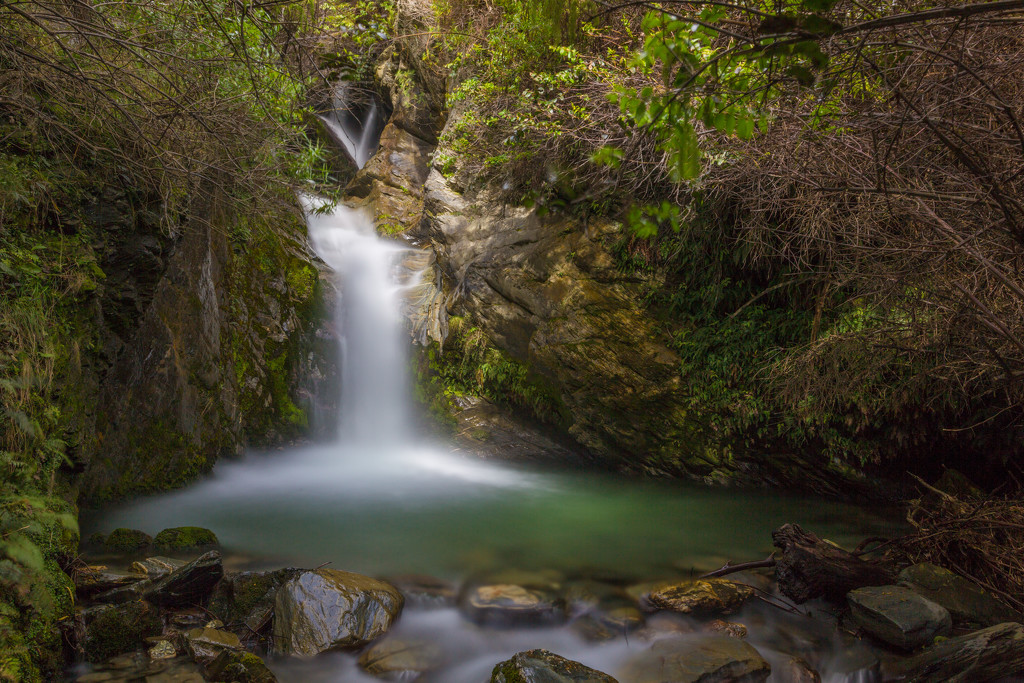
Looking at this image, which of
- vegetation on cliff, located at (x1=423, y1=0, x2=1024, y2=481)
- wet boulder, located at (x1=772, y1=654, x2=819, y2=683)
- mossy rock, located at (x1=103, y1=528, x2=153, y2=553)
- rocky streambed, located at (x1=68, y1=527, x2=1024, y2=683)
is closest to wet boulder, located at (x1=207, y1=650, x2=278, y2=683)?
rocky streambed, located at (x1=68, y1=527, x2=1024, y2=683)

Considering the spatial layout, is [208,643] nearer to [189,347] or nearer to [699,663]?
[699,663]

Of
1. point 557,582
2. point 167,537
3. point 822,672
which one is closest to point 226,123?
point 167,537

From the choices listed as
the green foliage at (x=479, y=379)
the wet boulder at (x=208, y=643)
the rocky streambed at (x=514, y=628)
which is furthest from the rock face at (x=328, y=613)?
the green foliage at (x=479, y=379)

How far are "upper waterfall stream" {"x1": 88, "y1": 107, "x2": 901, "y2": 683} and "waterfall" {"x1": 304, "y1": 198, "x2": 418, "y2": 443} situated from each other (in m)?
0.03

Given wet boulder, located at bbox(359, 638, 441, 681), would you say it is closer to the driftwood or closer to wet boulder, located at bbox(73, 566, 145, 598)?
wet boulder, located at bbox(73, 566, 145, 598)

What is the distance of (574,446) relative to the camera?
26.6 ft

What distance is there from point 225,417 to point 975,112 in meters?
8.23

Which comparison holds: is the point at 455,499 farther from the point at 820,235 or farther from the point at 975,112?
the point at 975,112

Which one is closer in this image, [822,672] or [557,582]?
[822,672]

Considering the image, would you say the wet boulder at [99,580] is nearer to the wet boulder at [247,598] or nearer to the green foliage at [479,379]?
the wet boulder at [247,598]

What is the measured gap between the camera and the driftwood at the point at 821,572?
418 centimetres

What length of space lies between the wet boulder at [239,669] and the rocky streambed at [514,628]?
0.03 ft

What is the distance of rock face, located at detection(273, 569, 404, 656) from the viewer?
3607mm

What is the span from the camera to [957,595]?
3877mm
